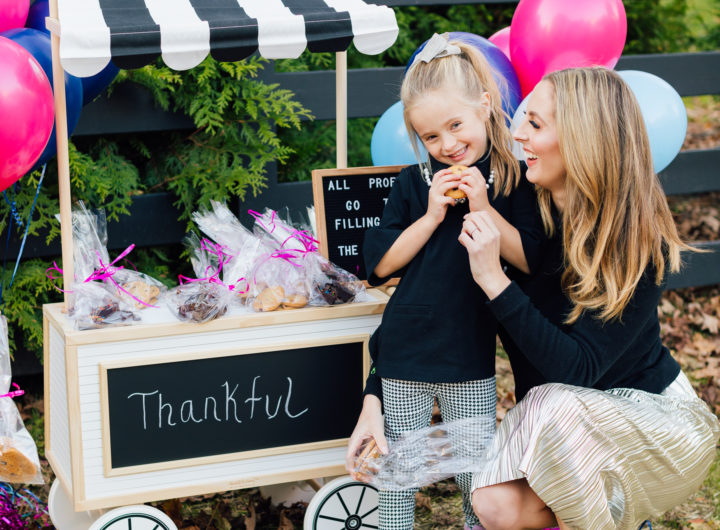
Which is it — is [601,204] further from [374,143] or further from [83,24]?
[83,24]

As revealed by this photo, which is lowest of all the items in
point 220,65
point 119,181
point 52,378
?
point 52,378

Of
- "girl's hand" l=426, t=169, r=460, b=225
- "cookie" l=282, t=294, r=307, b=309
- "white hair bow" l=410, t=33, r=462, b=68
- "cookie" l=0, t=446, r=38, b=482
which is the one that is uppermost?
"white hair bow" l=410, t=33, r=462, b=68

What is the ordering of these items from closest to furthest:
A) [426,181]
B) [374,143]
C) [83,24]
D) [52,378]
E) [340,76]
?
1. [83,24]
2. [426,181]
3. [52,378]
4. [340,76]
5. [374,143]

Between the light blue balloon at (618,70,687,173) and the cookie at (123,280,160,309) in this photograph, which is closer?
the cookie at (123,280,160,309)

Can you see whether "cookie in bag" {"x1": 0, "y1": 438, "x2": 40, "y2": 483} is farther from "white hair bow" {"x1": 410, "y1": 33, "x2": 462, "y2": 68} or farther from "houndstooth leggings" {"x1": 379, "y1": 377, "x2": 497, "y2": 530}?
"white hair bow" {"x1": 410, "y1": 33, "x2": 462, "y2": 68}

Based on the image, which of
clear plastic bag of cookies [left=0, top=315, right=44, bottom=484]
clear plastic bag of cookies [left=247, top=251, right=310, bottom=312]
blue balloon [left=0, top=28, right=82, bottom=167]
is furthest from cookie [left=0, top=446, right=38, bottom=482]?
blue balloon [left=0, top=28, right=82, bottom=167]

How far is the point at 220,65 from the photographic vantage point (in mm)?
3676

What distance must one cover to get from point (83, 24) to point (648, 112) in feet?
6.10

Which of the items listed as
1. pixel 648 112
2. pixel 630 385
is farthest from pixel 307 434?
pixel 648 112

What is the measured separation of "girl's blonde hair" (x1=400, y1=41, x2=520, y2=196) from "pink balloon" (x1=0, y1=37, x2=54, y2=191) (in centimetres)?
98

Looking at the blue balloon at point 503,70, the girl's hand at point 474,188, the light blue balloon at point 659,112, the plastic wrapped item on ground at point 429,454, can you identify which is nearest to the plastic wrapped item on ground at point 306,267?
the plastic wrapped item on ground at point 429,454

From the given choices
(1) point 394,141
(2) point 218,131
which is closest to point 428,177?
(1) point 394,141

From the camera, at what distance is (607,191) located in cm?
211

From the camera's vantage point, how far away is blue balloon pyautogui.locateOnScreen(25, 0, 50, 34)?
104 inches
